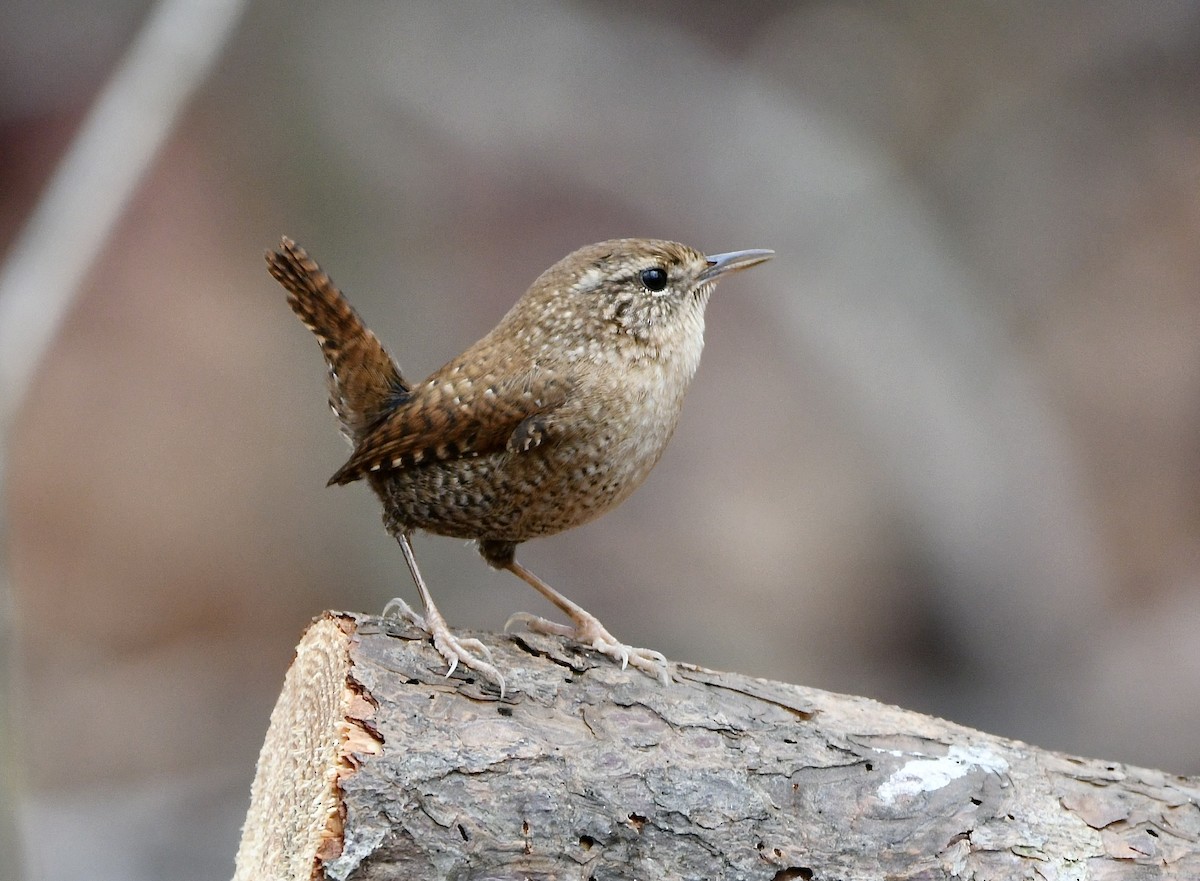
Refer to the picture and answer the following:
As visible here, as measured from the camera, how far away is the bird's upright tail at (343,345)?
99.9 inches

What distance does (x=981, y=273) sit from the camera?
6.47m

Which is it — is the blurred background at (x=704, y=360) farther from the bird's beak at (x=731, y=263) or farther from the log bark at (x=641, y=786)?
the log bark at (x=641, y=786)

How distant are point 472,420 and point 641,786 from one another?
81 centimetres

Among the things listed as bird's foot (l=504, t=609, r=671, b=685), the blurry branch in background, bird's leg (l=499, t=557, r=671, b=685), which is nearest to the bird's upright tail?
bird's leg (l=499, t=557, r=671, b=685)

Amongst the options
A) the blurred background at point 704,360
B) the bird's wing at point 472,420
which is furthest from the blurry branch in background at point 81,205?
the bird's wing at point 472,420

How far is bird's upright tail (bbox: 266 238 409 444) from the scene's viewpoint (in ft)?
8.32

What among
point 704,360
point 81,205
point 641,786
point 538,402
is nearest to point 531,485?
point 538,402

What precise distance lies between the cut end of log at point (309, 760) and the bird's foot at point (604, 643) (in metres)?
0.54

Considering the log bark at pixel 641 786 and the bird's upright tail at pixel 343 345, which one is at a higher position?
the bird's upright tail at pixel 343 345

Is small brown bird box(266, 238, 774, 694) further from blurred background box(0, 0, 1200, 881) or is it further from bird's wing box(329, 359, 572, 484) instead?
blurred background box(0, 0, 1200, 881)

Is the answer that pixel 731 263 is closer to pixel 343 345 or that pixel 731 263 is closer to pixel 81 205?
pixel 343 345

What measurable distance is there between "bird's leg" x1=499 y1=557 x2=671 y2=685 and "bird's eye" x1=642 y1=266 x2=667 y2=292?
69cm

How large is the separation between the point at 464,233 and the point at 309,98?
101 cm

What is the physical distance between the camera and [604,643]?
2.46m
